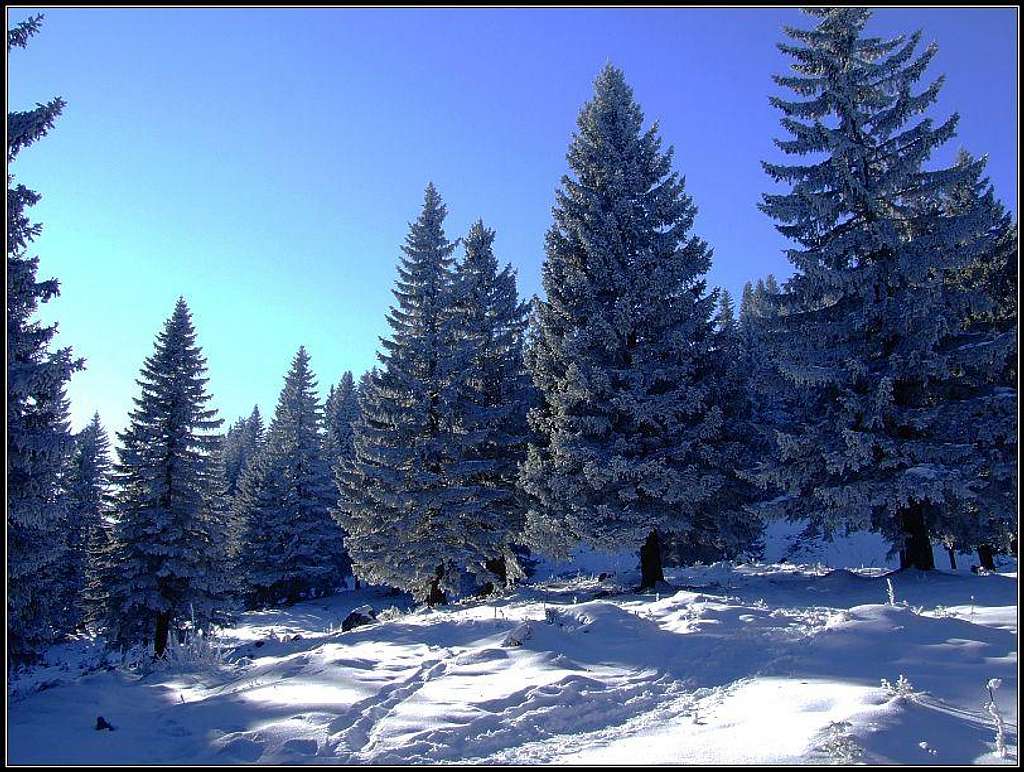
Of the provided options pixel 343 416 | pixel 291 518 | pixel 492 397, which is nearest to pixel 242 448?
pixel 343 416

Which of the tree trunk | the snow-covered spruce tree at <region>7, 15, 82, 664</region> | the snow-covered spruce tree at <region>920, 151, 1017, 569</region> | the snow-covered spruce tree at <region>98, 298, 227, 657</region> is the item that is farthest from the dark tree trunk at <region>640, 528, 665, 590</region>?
the snow-covered spruce tree at <region>98, 298, 227, 657</region>

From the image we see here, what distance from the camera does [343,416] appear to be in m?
60.4

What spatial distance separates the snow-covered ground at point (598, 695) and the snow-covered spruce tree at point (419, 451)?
7933mm

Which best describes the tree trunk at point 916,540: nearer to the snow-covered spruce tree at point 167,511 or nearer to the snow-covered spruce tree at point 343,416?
the snow-covered spruce tree at point 167,511

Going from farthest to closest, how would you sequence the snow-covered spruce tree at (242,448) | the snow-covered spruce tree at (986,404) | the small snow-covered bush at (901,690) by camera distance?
the snow-covered spruce tree at (242,448)
the snow-covered spruce tree at (986,404)
the small snow-covered bush at (901,690)

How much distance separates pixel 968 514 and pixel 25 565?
1999 cm

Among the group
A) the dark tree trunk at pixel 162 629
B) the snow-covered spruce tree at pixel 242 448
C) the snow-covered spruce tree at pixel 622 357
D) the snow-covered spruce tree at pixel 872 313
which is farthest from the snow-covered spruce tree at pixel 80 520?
the snow-covered spruce tree at pixel 872 313

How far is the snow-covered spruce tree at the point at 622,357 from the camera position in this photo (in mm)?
15117

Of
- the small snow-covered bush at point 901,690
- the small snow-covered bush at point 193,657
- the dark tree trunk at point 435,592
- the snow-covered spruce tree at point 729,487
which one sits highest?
the snow-covered spruce tree at point 729,487

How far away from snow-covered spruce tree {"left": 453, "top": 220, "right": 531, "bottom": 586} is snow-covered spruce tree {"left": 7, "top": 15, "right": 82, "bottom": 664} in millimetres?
11556

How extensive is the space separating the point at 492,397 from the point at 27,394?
14.8m

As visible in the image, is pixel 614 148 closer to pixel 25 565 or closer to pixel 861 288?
pixel 861 288

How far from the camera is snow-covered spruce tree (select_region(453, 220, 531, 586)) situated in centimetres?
1997

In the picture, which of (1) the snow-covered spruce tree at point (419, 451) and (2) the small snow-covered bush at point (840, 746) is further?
(1) the snow-covered spruce tree at point (419, 451)
